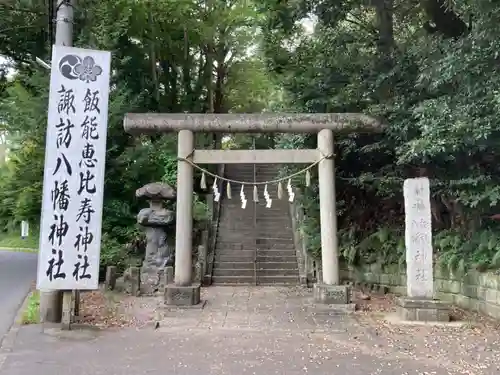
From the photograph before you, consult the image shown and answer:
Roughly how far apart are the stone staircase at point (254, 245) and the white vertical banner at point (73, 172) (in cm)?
648

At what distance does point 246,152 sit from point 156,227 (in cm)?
370

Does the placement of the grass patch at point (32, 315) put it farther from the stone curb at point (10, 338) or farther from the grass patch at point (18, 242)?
the grass patch at point (18, 242)

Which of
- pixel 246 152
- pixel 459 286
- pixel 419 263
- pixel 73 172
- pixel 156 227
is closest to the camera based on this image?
pixel 73 172

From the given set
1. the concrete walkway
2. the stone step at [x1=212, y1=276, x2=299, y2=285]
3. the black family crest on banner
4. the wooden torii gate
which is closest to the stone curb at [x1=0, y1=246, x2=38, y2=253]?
the stone step at [x1=212, y1=276, x2=299, y2=285]

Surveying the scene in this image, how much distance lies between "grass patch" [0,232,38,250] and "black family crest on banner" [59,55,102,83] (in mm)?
20071

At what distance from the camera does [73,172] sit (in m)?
7.40

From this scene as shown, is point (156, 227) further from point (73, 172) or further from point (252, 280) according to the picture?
point (73, 172)

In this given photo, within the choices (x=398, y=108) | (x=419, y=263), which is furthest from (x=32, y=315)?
(x=398, y=108)

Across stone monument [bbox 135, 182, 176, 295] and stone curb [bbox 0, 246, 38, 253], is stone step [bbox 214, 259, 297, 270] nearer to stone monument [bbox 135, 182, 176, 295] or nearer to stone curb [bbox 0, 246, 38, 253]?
stone monument [bbox 135, 182, 176, 295]

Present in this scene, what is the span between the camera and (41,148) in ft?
45.7

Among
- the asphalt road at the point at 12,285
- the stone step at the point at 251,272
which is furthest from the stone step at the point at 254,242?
the asphalt road at the point at 12,285

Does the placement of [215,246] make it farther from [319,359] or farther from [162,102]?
[319,359]

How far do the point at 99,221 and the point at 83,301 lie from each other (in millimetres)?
3177

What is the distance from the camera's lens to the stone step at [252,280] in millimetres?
13387
